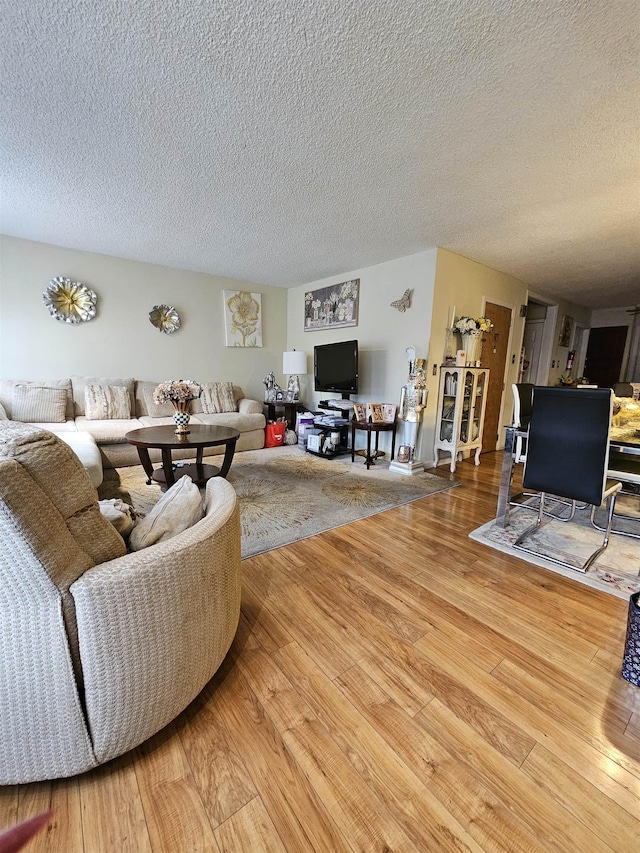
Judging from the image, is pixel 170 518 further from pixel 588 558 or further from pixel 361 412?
pixel 361 412

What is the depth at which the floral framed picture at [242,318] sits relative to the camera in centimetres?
489

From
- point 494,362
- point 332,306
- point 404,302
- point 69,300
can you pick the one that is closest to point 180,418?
point 69,300

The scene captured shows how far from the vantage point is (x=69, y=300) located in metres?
3.83

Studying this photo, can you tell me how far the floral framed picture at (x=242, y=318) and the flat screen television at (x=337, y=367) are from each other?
3.42 feet

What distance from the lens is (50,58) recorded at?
1382 millimetres

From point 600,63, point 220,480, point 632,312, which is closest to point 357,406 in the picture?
point 220,480

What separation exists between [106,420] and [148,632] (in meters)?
3.47

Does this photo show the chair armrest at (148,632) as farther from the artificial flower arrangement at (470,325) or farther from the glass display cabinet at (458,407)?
the artificial flower arrangement at (470,325)

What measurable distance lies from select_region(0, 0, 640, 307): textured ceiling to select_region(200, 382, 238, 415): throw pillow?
196 centimetres

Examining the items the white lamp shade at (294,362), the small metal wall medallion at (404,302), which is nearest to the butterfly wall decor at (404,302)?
the small metal wall medallion at (404,302)

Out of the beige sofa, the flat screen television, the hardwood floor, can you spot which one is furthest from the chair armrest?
the flat screen television

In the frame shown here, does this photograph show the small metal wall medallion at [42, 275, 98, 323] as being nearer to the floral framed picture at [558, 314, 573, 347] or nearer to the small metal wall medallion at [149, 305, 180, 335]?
the small metal wall medallion at [149, 305, 180, 335]

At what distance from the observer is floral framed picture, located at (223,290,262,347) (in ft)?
16.0

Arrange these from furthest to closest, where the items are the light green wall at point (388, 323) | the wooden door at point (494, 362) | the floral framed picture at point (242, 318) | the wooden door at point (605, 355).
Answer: the wooden door at point (605, 355) → the floral framed picture at point (242, 318) → the wooden door at point (494, 362) → the light green wall at point (388, 323)
